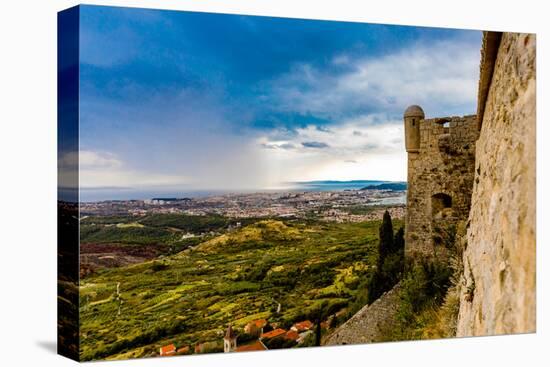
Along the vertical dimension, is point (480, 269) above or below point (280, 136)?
below

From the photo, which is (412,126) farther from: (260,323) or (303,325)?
(260,323)

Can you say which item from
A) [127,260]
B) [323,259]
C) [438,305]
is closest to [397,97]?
[323,259]

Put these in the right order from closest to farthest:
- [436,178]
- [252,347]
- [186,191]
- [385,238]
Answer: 1. [186,191]
2. [252,347]
3. [385,238]
4. [436,178]

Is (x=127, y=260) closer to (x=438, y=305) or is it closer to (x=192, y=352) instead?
(x=192, y=352)

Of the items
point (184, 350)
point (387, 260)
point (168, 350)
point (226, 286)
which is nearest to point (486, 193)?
point (387, 260)

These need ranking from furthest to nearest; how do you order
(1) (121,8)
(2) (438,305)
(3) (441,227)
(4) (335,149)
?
(3) (441,227), (2) (438,305), (4) (335,149), (1) (121,8)
